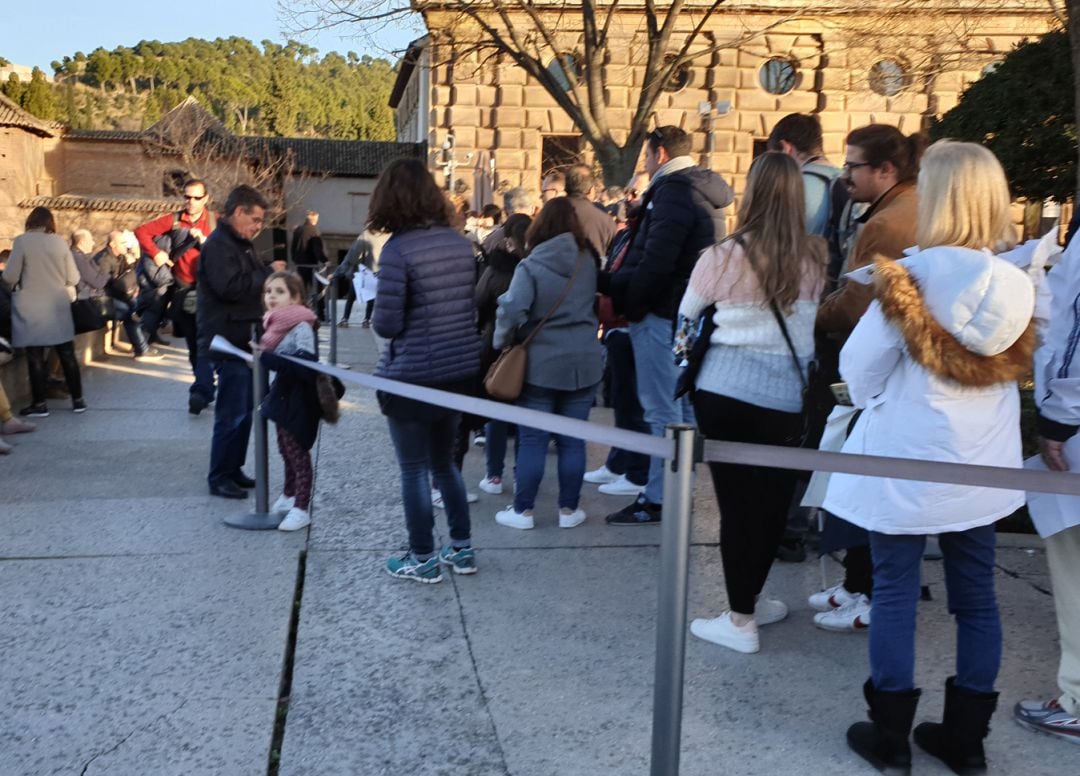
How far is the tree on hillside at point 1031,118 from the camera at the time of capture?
1214 centimetres

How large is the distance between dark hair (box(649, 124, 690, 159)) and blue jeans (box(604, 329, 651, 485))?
120 cm

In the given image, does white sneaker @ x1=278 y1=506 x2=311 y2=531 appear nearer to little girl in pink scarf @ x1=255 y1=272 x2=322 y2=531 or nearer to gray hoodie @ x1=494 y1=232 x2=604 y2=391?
little girl in pink scarf @ x1=255 y1=272 x2=322 y2=531

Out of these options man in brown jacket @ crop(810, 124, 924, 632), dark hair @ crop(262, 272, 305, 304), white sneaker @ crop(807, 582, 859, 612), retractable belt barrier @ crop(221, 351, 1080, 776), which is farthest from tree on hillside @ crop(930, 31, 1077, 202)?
retractable belt barrier @ crop(221, 351, 1080, 776)

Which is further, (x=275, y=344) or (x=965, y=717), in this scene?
(x=275, y=344)

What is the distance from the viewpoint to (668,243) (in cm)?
550

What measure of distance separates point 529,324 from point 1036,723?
3.04m

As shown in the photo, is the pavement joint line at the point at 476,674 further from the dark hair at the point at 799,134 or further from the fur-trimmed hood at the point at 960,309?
the dark hair at the point at 799,134

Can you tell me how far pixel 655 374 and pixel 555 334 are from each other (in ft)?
2.02

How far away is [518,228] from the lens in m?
6.86

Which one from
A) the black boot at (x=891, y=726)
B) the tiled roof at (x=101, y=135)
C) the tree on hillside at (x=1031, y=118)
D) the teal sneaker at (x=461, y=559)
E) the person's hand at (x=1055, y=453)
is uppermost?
the tiled roof at (x=101, y=135)

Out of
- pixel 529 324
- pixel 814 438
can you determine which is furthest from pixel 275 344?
pixel 814 438

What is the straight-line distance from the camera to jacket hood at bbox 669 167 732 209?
217 inches

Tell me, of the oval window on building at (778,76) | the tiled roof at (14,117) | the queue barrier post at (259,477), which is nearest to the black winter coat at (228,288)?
the queue barrier post at (259,477)

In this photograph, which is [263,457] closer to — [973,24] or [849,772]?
[849,772]
